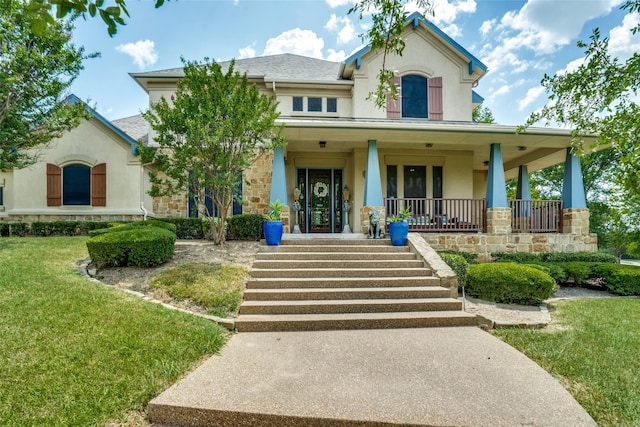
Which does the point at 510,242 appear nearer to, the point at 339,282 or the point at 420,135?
the point at 420,135

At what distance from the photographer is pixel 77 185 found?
442 inches

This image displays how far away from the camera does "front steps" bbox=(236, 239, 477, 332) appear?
185 inches

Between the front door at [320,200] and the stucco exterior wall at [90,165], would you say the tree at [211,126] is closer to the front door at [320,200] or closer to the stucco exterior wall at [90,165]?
the front door at [320,200]

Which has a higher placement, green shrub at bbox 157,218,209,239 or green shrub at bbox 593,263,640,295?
green shrub at bbox 157,218,209,239

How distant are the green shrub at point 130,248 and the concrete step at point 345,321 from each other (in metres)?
2.65

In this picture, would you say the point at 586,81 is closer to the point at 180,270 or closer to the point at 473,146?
the point at 473,146

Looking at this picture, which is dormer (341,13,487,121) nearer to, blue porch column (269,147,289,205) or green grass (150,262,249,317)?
blue porch column (269,147,289,205)

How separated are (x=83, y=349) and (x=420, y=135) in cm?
894

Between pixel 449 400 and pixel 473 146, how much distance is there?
32.1ft

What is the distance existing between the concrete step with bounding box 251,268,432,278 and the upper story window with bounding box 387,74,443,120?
24.2ft

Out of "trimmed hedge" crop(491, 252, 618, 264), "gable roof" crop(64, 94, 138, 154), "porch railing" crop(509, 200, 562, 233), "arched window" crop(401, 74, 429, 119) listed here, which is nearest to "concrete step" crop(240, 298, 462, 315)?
"trimmed hedge" crop(491, 252, 618, 264)

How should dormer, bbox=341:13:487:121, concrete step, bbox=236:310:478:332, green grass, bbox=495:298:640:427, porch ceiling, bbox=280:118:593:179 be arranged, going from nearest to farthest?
1. green grass, bbox=495:298:640:427
2. concrete step, bbox=236:310:478:332
3. porch ceiling, bbox=280:118:593:179
4. dormer, bbox=341:13:487:121

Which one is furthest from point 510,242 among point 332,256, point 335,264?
point 335,264

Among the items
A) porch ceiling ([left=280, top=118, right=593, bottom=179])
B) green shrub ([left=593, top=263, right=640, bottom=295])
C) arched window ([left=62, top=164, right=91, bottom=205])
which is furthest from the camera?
arched window ([left=62, top=164, right=91, bottom=205])
